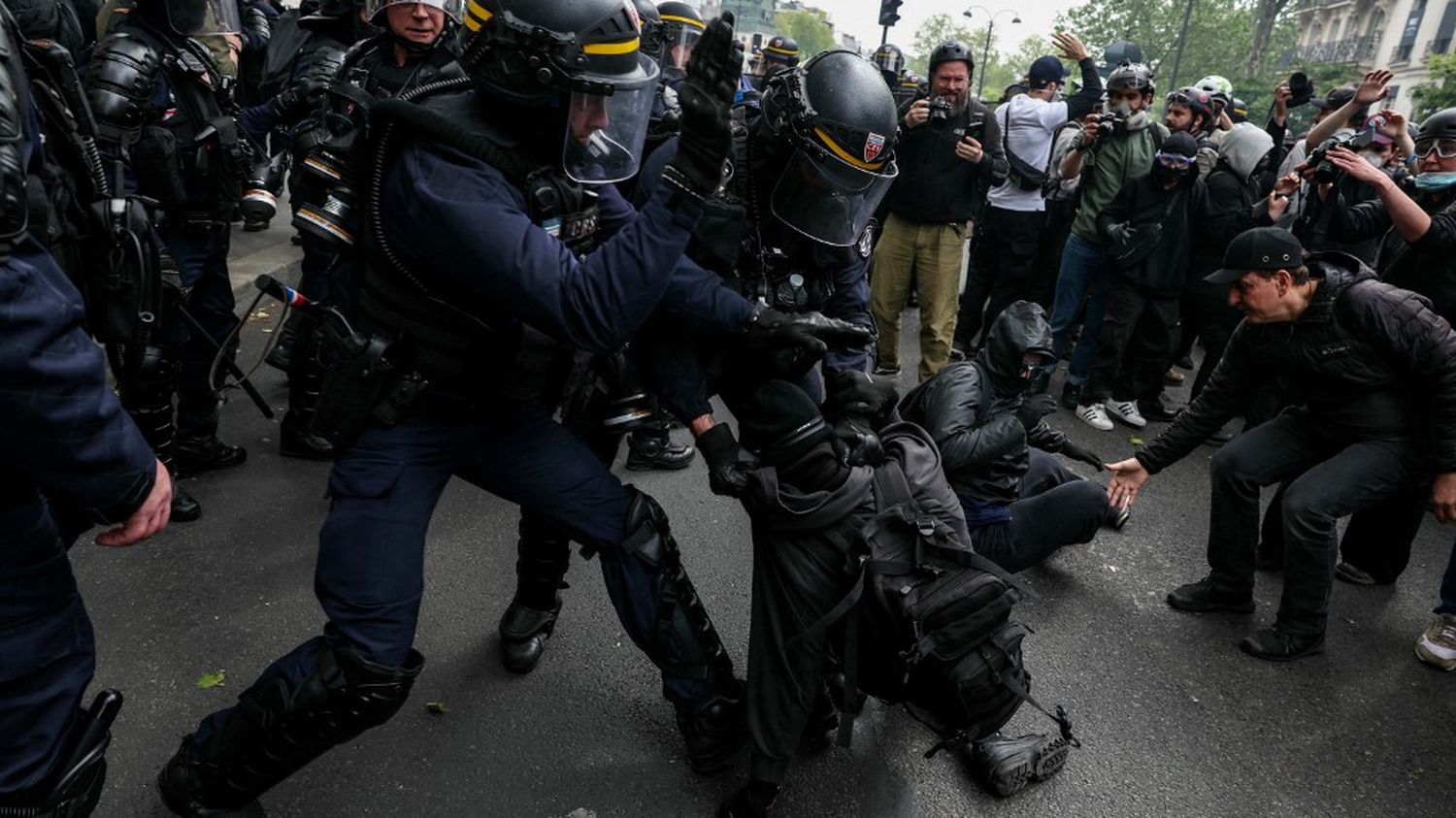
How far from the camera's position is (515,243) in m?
1.76

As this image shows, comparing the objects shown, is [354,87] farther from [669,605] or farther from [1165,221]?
[1165,221]

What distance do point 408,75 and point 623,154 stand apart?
2.13m

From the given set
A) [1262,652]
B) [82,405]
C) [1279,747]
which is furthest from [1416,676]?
[82,405]

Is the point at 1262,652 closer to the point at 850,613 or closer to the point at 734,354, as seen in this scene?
the point at 850,613

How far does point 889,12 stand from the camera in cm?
1481

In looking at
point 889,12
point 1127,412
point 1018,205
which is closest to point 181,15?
point 1018,205

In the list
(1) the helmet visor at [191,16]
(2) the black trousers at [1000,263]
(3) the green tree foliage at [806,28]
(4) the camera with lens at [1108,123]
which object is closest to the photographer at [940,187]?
(4) the camera with lens at [1108,123]

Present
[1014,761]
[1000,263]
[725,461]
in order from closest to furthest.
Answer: [725,461], [1014,761], [1000,263]

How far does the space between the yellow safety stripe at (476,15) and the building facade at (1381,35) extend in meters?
37.0

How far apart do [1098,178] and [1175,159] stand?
0.58 m

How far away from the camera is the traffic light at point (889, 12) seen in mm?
14766

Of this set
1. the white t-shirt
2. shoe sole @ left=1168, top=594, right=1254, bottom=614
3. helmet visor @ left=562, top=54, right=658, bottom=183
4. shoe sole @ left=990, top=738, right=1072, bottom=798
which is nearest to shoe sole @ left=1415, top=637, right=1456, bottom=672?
shoe sole @ left=1168, top=594, right=1254, bottom=614

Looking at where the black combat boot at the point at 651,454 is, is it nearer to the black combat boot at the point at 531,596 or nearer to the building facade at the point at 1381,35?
the black combat boot at the point at 531,596

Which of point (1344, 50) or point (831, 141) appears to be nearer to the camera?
point (831, 141)
